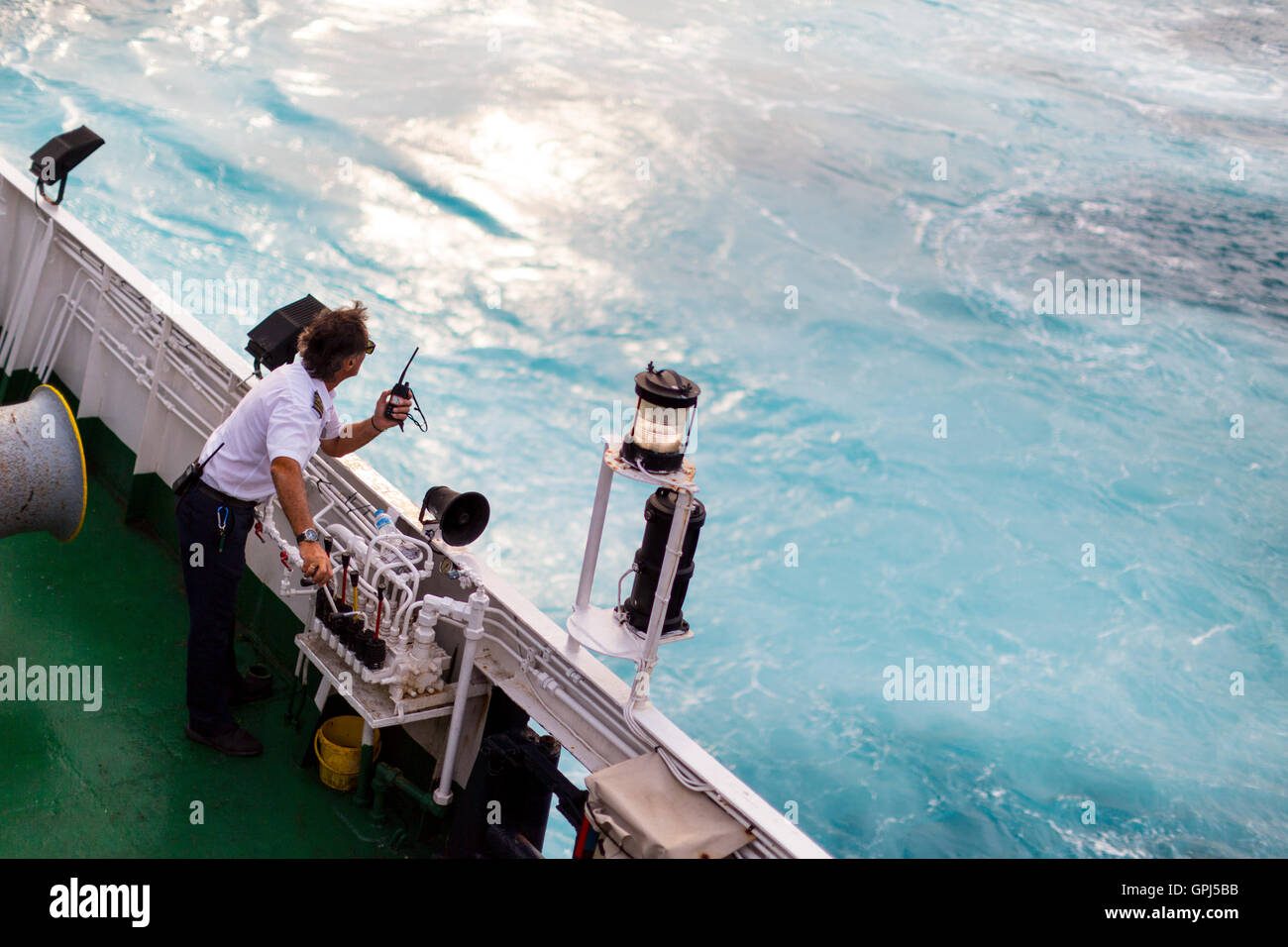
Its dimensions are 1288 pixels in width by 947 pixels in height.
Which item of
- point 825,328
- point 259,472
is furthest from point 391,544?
point 825,328

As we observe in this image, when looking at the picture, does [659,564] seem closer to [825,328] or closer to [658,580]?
[658,580]

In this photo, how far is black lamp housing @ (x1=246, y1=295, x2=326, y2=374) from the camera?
439cm

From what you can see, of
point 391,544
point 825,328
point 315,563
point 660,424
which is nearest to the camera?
point 660,424

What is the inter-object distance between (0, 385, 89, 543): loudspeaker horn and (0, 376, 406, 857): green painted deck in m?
0.41

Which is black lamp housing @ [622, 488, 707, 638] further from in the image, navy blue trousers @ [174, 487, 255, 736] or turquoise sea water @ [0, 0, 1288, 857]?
turquoise sea water @ [0, 0, 1288, 857]

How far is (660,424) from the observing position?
313 centimetres

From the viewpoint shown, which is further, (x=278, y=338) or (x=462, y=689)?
(x=278, y=338)

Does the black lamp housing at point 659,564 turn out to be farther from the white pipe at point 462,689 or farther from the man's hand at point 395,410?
the man's hand at point 395,410

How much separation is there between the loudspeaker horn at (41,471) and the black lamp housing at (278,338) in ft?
2.51

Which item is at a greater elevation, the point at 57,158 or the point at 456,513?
the point at 57,158

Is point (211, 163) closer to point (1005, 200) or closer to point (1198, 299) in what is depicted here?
point (1005, 200)

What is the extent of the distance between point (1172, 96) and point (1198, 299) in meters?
10.7

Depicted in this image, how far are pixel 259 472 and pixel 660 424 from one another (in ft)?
4.46

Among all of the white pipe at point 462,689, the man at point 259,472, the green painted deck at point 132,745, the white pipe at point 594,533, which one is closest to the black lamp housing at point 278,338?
the man at point 259,472
